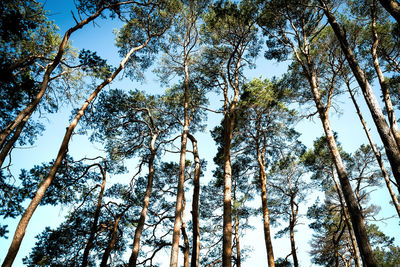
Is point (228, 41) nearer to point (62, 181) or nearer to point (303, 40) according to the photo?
point (303, 40)

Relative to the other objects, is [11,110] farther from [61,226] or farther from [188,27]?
[188,27]

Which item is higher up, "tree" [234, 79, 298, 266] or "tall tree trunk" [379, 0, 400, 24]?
"tree" [234, 79, 298, 266]

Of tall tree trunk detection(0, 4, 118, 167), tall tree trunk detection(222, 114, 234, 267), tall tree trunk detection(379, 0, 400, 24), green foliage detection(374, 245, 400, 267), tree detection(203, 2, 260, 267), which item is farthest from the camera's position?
green foliage detection(374, 245, 400, 267)

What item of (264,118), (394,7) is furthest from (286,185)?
(394,7)

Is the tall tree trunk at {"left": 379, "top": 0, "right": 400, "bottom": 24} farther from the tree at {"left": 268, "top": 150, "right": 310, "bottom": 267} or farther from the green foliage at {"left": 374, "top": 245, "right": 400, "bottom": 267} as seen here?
the green foliage at {"left": 374, "top": 245, "right": 400, "bottom": 267}

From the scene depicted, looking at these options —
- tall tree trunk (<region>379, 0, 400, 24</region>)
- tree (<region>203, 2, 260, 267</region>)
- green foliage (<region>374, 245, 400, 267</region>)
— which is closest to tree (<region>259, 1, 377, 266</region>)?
tree (<region>203, 2, 260, 267</region>)

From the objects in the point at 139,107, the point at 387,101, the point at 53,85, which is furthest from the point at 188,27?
the point at 387,101

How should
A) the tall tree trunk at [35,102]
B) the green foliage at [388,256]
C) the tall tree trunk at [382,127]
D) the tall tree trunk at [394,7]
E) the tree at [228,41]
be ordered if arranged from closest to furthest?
the tall tree trunk at [394,7] < the tall tree trunk at [382,127] < the tall tree trunk at [35,102] < the tree at [228,41] < the green foliage at [388,256]

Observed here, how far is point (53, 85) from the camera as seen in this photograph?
8.78 meters

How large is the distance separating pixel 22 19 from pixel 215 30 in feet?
25.9

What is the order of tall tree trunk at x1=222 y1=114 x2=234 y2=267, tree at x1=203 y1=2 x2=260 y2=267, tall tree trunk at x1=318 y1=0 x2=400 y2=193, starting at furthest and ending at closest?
tree at x1=203 y1=2 x2=260 y2=267 → tall tree trunk at x1=222 y1=114 x2=234 y2=267 → tall tree trunk at x1=318 y1=0 x2=400 y2=193

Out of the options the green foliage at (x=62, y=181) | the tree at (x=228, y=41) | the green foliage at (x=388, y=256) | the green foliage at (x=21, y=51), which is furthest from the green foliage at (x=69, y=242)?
the green foliage at (x=388, y=256)

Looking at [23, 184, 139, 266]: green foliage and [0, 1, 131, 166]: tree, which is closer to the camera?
[0, 1, 131, 166]: tree

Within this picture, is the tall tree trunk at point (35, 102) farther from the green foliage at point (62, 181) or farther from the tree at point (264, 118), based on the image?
the tree at point (264, 118)
